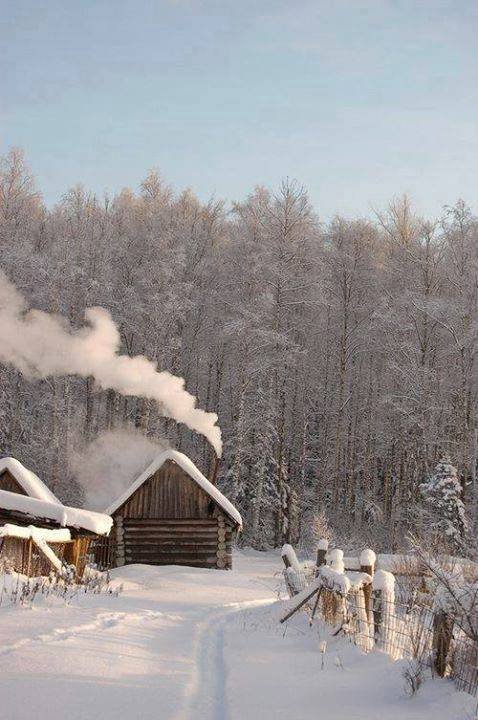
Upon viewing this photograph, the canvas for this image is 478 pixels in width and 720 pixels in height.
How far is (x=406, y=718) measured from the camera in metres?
5.96

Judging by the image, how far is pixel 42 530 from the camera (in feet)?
54.0

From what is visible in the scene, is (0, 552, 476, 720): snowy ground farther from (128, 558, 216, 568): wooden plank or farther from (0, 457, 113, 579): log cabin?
(128, 558, 216, 568): wooden plank

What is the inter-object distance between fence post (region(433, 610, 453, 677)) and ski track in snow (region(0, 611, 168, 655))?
4.00 m

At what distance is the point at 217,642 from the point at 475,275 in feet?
Answer: 74.9

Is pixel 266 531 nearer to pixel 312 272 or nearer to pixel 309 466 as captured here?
pixel 309 466

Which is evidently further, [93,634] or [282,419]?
[282,419]

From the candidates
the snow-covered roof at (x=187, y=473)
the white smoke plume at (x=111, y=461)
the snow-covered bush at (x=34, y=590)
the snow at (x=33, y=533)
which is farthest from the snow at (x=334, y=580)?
the white smoke plume at (x=111, y=461)

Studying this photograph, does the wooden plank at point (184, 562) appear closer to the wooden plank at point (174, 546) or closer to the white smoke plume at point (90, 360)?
the wooden plank at point (174, 546)

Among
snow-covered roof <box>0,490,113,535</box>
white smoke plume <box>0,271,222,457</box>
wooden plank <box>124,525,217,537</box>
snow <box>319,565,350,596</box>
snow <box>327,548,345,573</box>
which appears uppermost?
white smoke plume <box>0,271,222,457</box>

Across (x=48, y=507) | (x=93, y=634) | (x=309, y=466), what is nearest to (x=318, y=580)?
(x=93, y=634)

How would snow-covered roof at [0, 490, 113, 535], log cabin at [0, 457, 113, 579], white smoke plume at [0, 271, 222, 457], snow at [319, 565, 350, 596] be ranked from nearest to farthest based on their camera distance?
snow at [319, 565, 350, 596] < log cabin at [0, 457, 113, 579] < snow-covered roof at [0, 490, 113, 535] < white smoke plume at [0, 271, 222, 457]

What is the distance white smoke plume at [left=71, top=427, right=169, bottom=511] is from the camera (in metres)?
31.3

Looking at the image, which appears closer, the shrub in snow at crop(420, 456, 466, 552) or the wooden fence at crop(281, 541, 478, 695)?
the wooden fence at crop(281, 541, 478, 695)

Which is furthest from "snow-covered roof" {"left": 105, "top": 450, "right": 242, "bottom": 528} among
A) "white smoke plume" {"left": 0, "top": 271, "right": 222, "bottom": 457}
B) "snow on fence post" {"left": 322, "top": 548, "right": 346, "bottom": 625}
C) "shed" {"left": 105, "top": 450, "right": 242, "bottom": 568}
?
"snow on fence post" {"left": 322, "top": 548, "right": 346, "bottom": 625}
